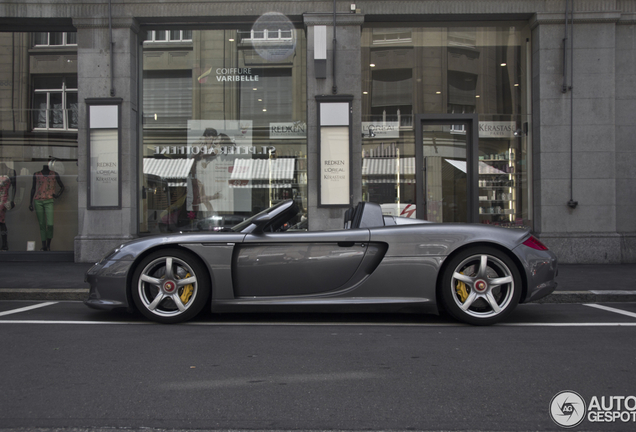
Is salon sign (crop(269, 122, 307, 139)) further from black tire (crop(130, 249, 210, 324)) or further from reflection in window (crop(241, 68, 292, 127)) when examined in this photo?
black tire (crop(130, 249, 210, 324))

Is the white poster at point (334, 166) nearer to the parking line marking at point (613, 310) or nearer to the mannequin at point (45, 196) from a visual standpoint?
the parking line marking at point (613, 310)

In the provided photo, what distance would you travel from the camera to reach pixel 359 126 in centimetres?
984

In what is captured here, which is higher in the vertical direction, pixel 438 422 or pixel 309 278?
pixel 309 278

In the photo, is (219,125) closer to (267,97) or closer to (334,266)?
(267,97)

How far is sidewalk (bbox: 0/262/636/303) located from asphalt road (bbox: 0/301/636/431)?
1232 millimetres

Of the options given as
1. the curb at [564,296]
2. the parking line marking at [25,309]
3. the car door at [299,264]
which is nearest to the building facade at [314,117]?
the curb at [564,296]

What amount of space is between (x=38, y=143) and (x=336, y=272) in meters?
8.86

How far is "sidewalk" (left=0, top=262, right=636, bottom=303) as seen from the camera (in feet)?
20.0

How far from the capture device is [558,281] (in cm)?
707

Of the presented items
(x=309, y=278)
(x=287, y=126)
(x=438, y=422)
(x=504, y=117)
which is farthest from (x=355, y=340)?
(x=504, y=117)

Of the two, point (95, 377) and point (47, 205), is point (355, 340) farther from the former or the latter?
point (47, 205)

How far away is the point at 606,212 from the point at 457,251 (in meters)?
6.41

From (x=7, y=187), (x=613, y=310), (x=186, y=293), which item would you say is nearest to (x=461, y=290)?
(x=613, y=310)

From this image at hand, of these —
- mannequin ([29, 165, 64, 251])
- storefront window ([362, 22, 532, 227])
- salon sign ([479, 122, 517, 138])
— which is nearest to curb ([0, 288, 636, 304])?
storefront window ([362, 22, 532, 227])
